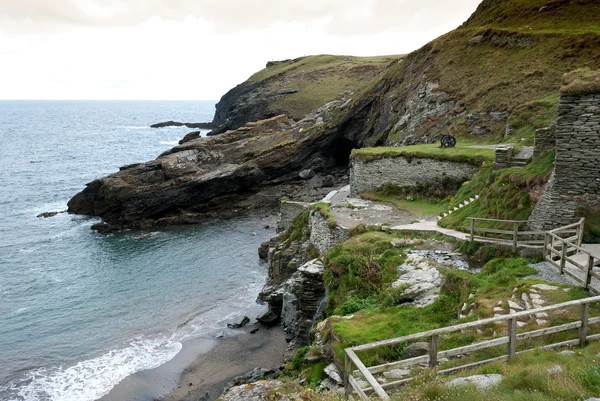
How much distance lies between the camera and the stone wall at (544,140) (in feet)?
69.6

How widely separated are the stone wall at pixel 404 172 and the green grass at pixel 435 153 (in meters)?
0.28

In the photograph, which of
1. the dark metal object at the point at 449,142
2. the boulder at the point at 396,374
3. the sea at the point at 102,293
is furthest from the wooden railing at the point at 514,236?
the sea at the point at 102,293

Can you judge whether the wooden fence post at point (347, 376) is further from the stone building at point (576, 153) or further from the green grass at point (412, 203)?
the green grass at point (412, 203)

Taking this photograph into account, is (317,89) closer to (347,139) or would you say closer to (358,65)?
(358,65)

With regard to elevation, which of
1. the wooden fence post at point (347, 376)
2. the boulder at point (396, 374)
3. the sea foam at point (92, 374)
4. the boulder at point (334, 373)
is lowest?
the sea foam at point (92, 374)

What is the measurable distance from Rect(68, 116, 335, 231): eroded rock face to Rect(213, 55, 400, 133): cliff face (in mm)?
31882

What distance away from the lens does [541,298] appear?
12430 millimetres

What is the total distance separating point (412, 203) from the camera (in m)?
33.4

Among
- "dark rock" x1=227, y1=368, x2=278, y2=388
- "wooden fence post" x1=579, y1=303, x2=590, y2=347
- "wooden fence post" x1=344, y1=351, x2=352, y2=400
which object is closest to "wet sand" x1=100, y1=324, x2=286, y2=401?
"dark rock" x1=227, y1=368, x2=278, y2=388

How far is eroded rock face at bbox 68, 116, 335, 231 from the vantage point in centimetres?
5900

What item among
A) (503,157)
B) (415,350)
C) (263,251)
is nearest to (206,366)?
(263,251)

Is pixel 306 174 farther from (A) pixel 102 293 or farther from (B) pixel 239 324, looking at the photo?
(B) pixel 239 324

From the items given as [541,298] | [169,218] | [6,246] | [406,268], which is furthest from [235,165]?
[541,298]

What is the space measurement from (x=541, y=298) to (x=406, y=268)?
659cm
